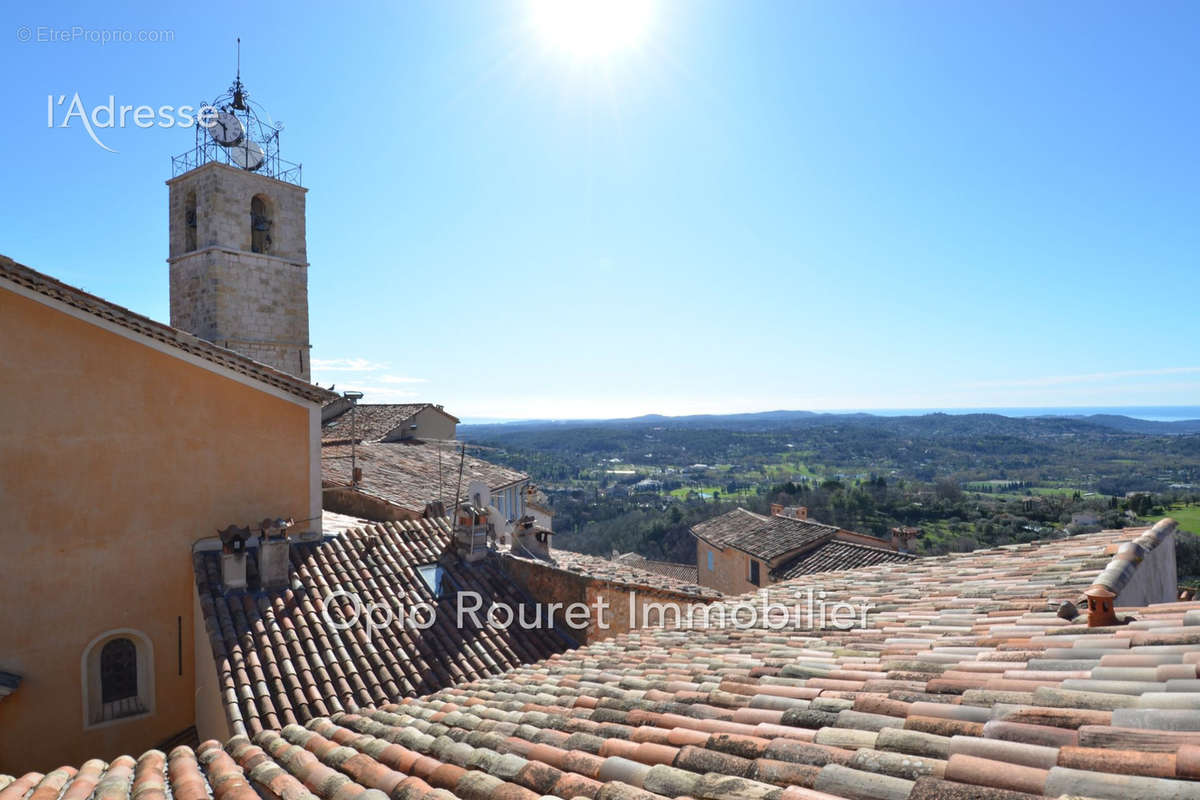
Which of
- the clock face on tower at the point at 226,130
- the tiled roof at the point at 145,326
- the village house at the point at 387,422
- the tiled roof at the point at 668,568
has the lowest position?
the tiled roof at the point at 668,568

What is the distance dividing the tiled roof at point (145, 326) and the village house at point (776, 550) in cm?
1633

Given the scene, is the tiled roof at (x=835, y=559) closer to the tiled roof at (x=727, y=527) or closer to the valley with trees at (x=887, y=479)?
the tiled roof at (x=727, y=527)

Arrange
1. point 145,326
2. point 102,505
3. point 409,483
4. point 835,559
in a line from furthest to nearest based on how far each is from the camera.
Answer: point 835,559, point 409,483, point 145,326, point 102,505

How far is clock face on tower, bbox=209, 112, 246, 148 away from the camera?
74.6ft

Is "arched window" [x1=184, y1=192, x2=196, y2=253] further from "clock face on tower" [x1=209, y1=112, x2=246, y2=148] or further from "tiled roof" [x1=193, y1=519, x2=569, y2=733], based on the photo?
"tiled roof" [x1=193, y1=519, x2=569, y2=733]

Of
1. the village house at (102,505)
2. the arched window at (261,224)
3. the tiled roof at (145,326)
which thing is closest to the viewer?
the village house at (102,505)

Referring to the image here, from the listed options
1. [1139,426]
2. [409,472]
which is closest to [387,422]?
[409,472]

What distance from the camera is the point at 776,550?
22875 millimetres

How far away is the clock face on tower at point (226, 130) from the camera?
22750mm

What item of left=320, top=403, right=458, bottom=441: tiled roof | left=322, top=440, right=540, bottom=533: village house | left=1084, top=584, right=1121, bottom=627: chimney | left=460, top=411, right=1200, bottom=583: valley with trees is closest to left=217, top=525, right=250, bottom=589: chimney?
left=322, top=440, right=540, bottom=533: village house

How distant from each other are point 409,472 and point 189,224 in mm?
12372

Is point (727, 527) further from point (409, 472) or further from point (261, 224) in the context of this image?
point (261, 224)

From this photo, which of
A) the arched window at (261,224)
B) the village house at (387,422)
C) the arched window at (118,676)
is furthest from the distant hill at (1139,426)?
the arched window at (118,676)

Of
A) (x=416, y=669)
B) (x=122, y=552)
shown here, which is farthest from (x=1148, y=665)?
(x=122, y=552)
